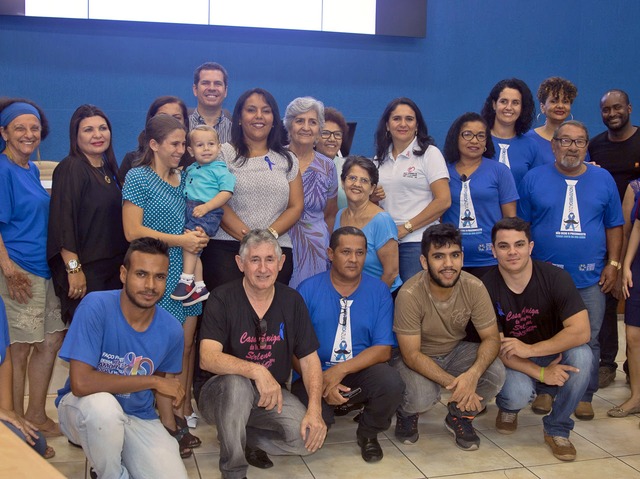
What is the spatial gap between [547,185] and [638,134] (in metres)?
1.00

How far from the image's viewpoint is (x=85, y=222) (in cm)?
333

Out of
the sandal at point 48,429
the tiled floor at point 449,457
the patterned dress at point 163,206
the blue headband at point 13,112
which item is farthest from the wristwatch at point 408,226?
the sandal at point 48,429

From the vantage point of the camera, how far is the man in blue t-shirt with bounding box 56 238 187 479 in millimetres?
2717

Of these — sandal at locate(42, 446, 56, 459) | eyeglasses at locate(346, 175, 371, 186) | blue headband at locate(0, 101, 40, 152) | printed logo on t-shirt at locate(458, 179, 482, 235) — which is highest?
blue headband at locate(0, 101, 40, 152)

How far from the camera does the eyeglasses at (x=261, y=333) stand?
3.19 m

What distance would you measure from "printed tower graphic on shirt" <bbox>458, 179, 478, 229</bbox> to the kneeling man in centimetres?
39

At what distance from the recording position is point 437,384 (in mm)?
3527

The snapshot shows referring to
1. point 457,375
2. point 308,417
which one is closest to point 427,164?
point 457,375

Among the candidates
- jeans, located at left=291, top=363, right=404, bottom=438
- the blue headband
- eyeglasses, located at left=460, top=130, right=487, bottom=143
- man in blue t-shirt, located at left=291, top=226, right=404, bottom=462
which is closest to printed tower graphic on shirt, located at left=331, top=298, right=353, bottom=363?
man in blue t-shirt, located at left=291, top=226, right=404, bottom=462

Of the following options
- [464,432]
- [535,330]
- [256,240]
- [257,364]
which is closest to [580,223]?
[535,330]

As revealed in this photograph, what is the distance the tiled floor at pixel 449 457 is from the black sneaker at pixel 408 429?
0.03m

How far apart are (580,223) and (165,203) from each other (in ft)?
6.91

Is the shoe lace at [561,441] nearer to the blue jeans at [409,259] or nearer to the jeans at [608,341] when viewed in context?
the blue jeans at [409,259]

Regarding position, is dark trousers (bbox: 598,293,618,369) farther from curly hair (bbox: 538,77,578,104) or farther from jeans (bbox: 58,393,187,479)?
jeans (bbox: 58,393,187,479)
